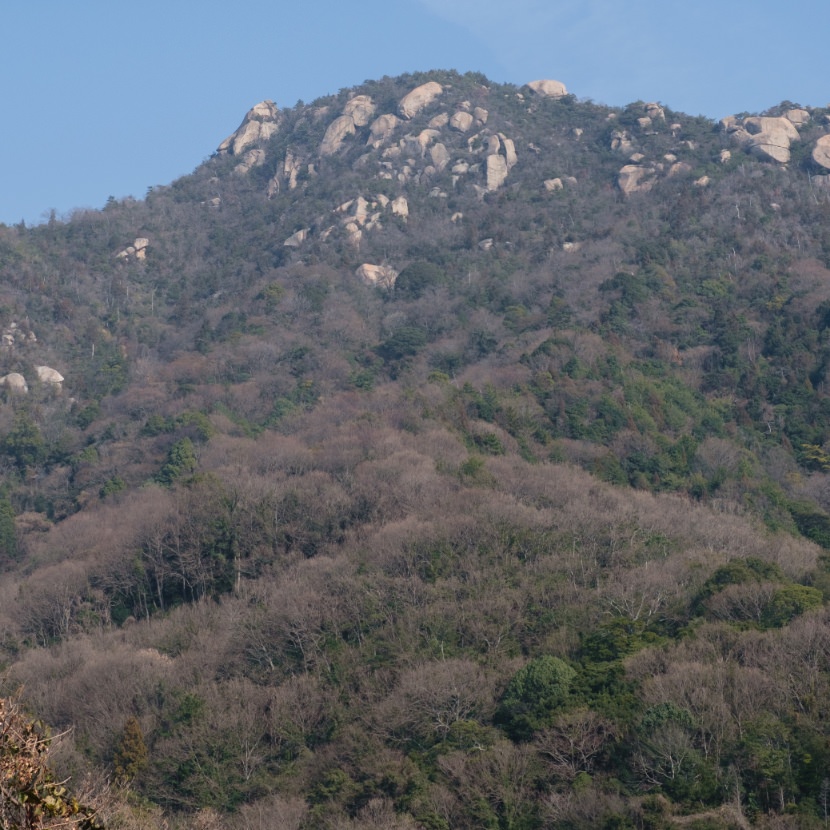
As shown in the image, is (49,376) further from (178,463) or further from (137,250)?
(137,250)

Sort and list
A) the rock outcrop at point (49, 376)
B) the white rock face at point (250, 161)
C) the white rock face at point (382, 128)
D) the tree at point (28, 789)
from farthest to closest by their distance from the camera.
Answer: the white rock face at point (250, 161), the white rock face at point (382, 128), the rock outcrop at point (49, 376), the tree at point (28, 789)

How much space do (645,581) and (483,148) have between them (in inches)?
2977

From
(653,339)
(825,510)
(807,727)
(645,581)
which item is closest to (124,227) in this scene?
(653,339)

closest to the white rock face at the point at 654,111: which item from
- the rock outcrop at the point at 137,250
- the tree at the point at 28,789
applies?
the rock outcrop at the point at 137,250

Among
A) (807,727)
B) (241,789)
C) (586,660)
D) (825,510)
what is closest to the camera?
(807,727)

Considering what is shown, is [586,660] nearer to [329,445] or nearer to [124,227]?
[329,445]

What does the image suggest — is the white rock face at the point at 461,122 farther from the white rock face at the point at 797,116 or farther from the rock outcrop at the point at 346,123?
the white rock face at the point at 797,116

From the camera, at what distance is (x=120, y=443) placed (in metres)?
64.1

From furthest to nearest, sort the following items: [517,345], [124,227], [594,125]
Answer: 1. [594,125]
2. [124,227]
3. [517,345]

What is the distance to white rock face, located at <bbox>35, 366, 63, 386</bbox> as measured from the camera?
75.1 metres

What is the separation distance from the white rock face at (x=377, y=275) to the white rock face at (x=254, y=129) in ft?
138

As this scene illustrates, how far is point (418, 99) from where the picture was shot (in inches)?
4582

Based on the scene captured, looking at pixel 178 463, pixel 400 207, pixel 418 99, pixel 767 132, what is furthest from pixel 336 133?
pixel 178 463

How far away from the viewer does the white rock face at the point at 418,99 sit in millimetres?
114875
